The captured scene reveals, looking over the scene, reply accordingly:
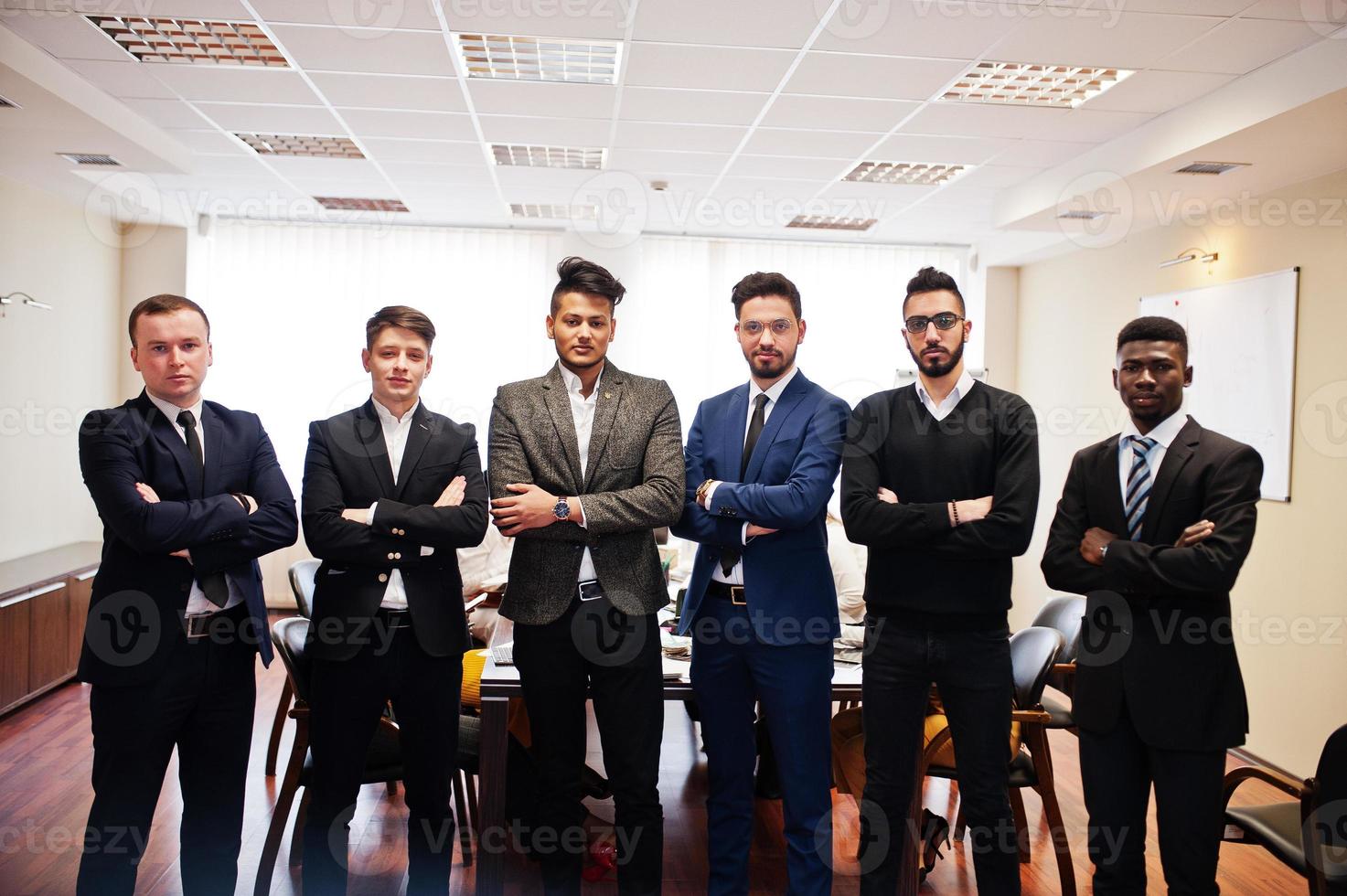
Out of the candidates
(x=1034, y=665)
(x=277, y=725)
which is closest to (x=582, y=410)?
(x=1034, y=665)

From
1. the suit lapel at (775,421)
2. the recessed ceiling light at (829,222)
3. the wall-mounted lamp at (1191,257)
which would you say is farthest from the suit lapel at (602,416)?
the recessed ceiling light at (829,222)

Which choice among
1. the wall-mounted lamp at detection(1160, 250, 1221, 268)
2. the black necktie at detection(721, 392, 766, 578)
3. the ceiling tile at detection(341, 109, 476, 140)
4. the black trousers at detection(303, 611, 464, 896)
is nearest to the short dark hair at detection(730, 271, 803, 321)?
the black necktie at detection(721, 392, 766, 578)

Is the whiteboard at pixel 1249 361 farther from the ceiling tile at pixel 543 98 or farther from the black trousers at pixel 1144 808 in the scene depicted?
the ceiling tile at pixel 543 98

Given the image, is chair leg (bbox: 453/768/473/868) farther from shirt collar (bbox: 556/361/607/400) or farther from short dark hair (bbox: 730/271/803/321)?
short dark hair (bbox: 730/271/803/321)

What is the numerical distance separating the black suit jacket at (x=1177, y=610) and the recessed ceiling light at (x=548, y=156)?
417cm

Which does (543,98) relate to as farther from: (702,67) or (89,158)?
(89,158)

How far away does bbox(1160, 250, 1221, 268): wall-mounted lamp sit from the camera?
5.18 metres

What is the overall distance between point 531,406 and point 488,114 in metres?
2.97

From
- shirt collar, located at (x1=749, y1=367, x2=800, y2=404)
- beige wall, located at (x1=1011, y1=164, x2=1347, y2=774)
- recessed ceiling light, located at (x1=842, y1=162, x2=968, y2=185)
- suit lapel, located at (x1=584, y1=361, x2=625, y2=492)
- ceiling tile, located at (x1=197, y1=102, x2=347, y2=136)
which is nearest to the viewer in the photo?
suit lapel, located at (x1=584, y1=361, x2=625, y2=492)

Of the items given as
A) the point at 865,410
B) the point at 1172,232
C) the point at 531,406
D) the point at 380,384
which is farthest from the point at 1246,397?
the point at 380,384

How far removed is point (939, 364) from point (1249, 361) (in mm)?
3148

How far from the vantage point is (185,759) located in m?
2.48

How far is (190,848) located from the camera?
2.48m

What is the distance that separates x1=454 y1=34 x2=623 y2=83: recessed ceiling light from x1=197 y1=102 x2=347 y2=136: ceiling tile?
44.8 inches
